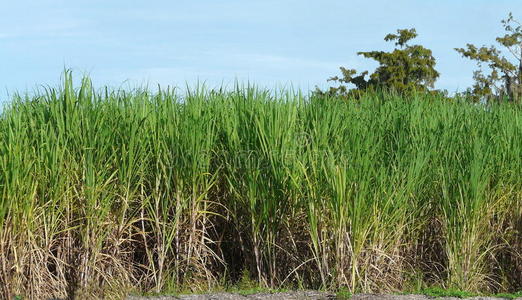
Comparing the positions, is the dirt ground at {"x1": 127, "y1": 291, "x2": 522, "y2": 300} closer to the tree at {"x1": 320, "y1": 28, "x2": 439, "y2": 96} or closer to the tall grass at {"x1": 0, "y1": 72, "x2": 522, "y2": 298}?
the tall grass at {"x1": 0, "y1": 72, "x2": 522, "y2": 298}

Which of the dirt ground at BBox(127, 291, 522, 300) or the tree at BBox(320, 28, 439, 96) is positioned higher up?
the tree at BBox(320, 28, 439, 96)

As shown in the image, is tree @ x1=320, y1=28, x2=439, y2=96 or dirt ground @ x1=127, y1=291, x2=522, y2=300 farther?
tree @ x1=320, y1=28, x2=439, y2=96

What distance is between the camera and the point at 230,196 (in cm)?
829

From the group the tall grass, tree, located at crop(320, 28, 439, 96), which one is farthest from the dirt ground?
tree, located at crop(320, 28, 439, 96)

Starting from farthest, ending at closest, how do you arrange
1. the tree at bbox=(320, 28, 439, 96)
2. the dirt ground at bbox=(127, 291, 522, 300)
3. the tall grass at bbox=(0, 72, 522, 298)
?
the tree at bbox=(320, 28, 439, 96) < the tall grass at bbox=(0, 72, 522, 298) < the dirt ground at bbox=(127, 291, 522, 300)

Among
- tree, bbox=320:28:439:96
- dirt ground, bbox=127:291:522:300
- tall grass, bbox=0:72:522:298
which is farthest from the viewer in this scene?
tree, bbox=320:28:439:96

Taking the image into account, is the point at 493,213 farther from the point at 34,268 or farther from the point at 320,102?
the point at 34,268

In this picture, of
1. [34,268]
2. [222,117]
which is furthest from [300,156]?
[34,268]

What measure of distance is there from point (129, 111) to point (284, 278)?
104 inches

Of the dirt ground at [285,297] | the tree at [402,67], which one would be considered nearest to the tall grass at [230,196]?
the dirt ground at [285,297]

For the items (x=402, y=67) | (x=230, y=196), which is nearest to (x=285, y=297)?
(x=230, y=196)

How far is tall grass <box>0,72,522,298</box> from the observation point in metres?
7.41

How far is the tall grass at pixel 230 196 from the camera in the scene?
741cm

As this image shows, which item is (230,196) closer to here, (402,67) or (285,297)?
(285,297)
